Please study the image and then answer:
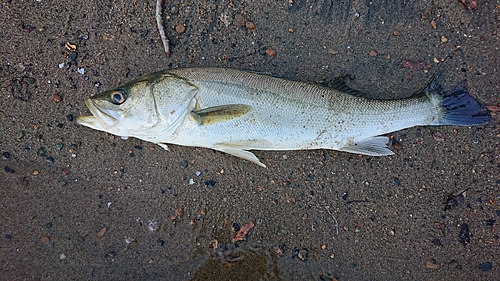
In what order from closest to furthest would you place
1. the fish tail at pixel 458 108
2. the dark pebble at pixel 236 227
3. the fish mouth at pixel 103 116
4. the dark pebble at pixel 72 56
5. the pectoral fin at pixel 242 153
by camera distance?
the fish mouth at pixel 103 116
the pectoral fin at pixel 242 153
the fish tail at pixel 458 108
the dark pebble at pixel 236 227
the dark pebble at pixel 72 56

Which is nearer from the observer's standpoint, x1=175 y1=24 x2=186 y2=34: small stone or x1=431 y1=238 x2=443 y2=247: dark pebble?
x1=431 y1=238 x2=443 y2=247: dark pebble

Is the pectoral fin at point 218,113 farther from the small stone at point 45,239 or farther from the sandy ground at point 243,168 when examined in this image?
the small stone at point 45,239

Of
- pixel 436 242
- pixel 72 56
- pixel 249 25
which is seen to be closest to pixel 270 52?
pixel 249 25

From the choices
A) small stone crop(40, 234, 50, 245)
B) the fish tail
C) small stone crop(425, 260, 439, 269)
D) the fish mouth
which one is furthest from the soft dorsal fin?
small stone crop(40, 234, 50, 245)

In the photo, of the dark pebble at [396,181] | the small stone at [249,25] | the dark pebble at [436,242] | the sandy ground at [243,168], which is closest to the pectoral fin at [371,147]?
the sandy ground at [243,168]

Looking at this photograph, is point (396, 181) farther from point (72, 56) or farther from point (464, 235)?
point (72, 56)

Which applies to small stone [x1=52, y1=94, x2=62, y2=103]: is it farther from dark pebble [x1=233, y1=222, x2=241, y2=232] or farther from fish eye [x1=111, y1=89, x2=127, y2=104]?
dark pebble [x1=233, y1=222, x2=241, y2=232]

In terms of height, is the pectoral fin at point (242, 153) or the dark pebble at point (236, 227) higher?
the pectoral fin at point (242, 153)
